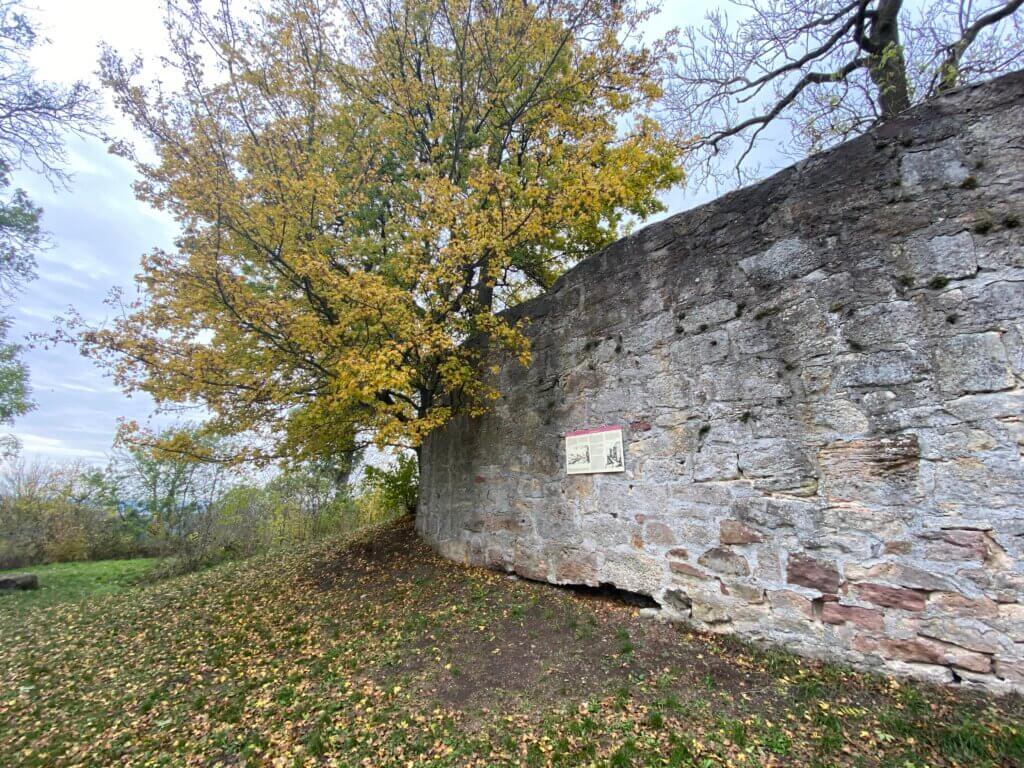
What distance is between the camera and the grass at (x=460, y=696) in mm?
2379

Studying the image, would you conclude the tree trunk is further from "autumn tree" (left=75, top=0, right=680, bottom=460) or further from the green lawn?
the green lawn

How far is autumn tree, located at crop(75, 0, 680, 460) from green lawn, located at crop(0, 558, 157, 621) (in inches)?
206

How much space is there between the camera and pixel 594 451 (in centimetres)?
425

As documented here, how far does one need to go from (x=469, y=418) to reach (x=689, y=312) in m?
3.00

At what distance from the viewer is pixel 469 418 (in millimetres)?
5734

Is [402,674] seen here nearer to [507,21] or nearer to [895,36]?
[507,21]

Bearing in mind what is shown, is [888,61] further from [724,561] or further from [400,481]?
[400,481]

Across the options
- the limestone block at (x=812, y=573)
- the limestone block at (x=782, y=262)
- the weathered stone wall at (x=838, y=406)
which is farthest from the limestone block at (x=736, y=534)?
the limestone block at (x=782, y=262)

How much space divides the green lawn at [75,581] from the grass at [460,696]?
2.42m

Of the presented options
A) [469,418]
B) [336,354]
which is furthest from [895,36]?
[336,354]

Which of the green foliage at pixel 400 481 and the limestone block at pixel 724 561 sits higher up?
the green foliage at pixel 400 481

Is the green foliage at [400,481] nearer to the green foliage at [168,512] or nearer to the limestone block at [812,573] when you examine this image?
the green foliage at [168,512]

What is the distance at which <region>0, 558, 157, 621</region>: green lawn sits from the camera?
23.2ft

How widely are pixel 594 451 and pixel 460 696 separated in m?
2.20
